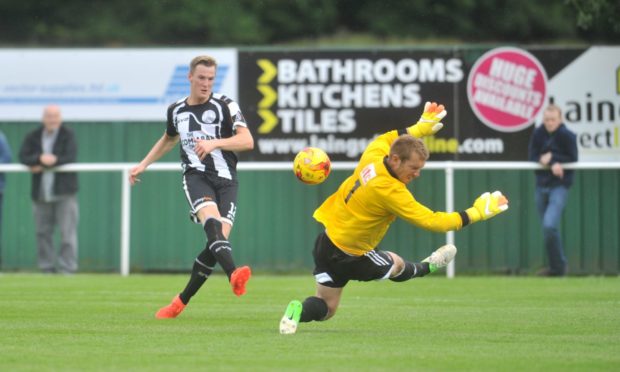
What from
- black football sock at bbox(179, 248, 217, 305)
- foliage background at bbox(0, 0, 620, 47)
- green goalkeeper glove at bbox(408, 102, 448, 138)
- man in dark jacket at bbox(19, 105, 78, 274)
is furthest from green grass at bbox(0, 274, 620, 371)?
foliage background at bbox(0, 0, 620, 47)

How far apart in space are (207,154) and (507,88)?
8.16 meters

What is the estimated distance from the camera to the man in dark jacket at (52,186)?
56.6 feet

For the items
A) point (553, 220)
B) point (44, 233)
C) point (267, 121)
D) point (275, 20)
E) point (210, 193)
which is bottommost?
point (44, 233)

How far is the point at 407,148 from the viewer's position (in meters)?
8.99

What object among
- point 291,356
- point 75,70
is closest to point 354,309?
point 291,356

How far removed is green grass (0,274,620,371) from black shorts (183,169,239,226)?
35.4 inches

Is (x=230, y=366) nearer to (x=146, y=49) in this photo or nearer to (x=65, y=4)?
(x=146, y=49)

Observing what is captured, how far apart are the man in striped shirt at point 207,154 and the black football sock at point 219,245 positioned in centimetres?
11

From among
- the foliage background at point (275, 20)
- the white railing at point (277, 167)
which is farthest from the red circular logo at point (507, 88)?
the foliage background at point (275, 20)

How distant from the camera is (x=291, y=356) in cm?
812

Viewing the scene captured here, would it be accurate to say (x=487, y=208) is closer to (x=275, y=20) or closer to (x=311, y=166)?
(x=311, y=166)

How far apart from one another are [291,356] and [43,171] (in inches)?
392

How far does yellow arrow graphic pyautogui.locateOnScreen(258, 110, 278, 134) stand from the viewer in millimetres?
18250

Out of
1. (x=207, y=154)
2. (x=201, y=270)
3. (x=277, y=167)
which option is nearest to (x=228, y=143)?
(x=207, y=154)
